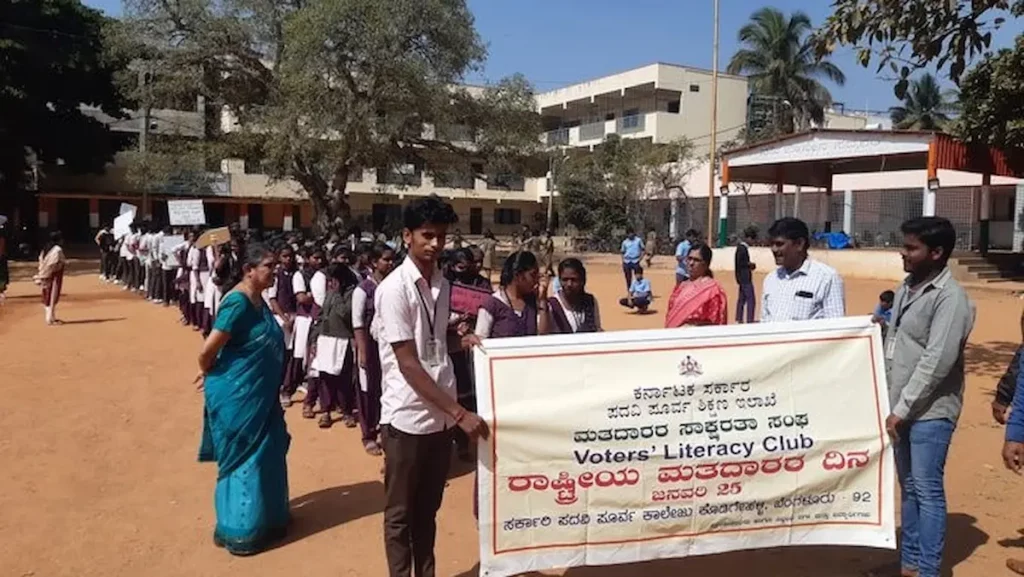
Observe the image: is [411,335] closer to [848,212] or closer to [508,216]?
[848,212]

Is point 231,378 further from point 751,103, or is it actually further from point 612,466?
point 751,103

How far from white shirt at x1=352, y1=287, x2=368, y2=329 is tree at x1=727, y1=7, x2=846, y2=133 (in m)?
37.2

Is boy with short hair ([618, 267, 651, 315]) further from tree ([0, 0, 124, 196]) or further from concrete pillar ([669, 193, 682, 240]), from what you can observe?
concrete pillar ([669, 193, 682, 240])

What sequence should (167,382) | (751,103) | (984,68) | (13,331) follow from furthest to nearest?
1. (751,103)
2. (984,68)
3. (13,331)
4. (167,382)

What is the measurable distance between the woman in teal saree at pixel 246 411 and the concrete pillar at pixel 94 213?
1362 inches

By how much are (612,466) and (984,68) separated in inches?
704

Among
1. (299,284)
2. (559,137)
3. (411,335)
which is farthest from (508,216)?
(411,335)

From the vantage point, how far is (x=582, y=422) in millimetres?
3254

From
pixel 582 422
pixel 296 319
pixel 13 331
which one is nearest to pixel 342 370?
pixel 296 319

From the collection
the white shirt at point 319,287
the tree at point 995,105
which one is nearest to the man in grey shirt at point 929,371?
the white shirt at point 319,287

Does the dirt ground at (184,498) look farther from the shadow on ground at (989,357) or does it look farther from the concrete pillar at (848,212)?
the concrete pillar at (848,212)

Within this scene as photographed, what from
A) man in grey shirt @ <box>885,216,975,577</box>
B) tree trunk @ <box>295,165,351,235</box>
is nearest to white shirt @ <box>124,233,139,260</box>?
tree trunk @ <box>295,165,351,235</box>

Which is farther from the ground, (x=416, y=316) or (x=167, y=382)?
(x=416, y=316)

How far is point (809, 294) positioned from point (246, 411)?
2870 mm
